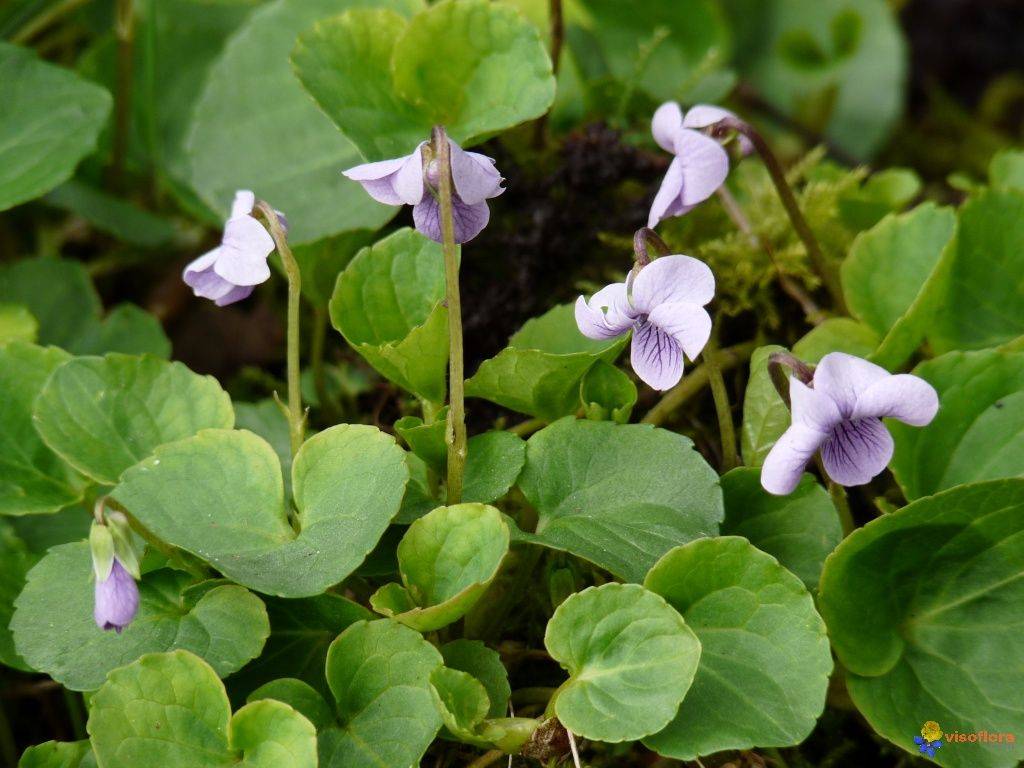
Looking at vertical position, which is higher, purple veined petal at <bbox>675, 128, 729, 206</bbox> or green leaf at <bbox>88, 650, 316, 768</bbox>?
purple veined petal at <bbox>675, 128, 729, 206</bbox>

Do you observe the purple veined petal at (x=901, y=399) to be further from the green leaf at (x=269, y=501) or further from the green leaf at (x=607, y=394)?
the green leaf at (x=269, y=501)

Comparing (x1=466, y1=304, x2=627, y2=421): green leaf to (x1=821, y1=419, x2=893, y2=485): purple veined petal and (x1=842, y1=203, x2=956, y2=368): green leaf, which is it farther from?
(x1=842, y1=203, x2=956, y2=368): green leaf

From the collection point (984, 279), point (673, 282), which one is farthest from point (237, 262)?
point (984, 279)

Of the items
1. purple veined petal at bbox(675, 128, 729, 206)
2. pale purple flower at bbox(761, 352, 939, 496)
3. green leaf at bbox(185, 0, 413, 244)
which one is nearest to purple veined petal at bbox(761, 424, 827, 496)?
pale purple flower at bbox(761, 352, 939, 496)

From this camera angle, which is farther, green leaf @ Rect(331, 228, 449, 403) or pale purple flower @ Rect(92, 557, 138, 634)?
green leaf @ Rect(331, 228, 449, 403)

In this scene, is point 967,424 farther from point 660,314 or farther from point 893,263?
point 660,314

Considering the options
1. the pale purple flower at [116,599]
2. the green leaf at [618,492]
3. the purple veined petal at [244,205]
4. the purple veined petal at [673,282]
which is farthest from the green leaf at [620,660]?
the purple veined petal at [244,205]
